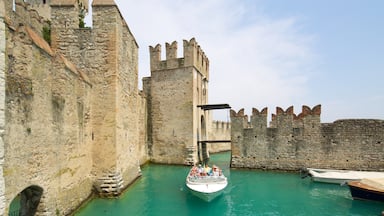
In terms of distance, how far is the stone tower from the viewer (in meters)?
21.0

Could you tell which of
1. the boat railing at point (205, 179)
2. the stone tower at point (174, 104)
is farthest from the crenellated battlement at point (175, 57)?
the boat railing at point (205, 179)

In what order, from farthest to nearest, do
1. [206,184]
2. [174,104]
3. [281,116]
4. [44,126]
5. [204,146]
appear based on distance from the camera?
[204,146] → [174,104] → [281,116] → [206,184] → [44,126]

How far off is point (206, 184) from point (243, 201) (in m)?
1.73

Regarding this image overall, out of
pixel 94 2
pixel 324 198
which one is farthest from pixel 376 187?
pixel 94 2

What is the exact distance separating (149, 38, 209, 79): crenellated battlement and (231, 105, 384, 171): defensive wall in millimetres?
5255

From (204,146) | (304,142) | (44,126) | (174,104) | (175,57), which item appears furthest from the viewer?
(204,146)

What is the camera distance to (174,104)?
21.5 m

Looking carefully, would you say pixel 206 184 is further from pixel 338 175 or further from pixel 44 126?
pixel 338 175

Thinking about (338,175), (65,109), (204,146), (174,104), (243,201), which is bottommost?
(243,201)

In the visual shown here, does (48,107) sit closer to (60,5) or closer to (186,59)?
(60,5)

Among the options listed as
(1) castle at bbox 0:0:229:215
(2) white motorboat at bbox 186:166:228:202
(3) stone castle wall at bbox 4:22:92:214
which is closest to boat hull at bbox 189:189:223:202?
(2) white motorboat at bbox 186:166:228:202

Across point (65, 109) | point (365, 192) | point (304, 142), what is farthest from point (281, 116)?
point (65, 109)

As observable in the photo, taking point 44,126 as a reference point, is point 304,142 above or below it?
below

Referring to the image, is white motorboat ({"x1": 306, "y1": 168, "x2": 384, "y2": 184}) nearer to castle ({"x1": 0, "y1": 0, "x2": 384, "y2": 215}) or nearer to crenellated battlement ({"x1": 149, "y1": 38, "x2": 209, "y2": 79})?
castle ({"x1": 0, "y1": 0, "x2": 384, "y2": 215})
